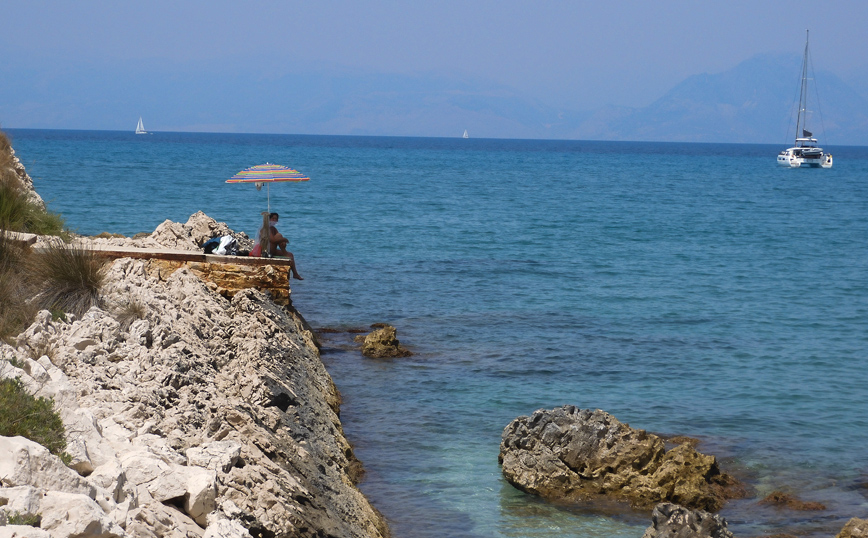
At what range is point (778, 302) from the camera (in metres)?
26.0

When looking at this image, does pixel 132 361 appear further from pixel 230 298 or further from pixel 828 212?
pixel 828 212

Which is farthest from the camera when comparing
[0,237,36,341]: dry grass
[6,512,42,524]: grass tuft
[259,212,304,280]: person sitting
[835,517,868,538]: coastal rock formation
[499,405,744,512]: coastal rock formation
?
[259,212,304,280]: person sitting

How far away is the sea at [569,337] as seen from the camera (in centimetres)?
1198

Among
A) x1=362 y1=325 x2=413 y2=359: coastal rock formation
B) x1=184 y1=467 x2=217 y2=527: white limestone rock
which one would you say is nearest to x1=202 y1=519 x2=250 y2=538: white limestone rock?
x1=184 y1=467 x2=217 y2=527: white limestone rock

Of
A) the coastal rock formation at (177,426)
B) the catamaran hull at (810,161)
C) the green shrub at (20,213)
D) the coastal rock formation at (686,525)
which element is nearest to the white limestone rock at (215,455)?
the coastal rock formation at (177,426)

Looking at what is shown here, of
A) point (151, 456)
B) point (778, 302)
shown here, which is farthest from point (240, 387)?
point (778, 302)

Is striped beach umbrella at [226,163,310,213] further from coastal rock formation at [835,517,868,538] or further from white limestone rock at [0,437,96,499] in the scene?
coastal rock formation at [835,517,868,538]

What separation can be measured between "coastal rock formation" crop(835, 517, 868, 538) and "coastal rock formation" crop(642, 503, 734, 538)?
5.03ft

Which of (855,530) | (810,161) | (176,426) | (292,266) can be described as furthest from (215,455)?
(810,161)

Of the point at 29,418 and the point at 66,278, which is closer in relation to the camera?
the point at 29,418

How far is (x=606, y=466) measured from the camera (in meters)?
11.7

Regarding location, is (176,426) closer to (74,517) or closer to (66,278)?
(74,517)

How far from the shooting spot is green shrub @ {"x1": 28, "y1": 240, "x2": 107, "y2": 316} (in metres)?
10.3

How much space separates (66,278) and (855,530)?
33.5 ft
